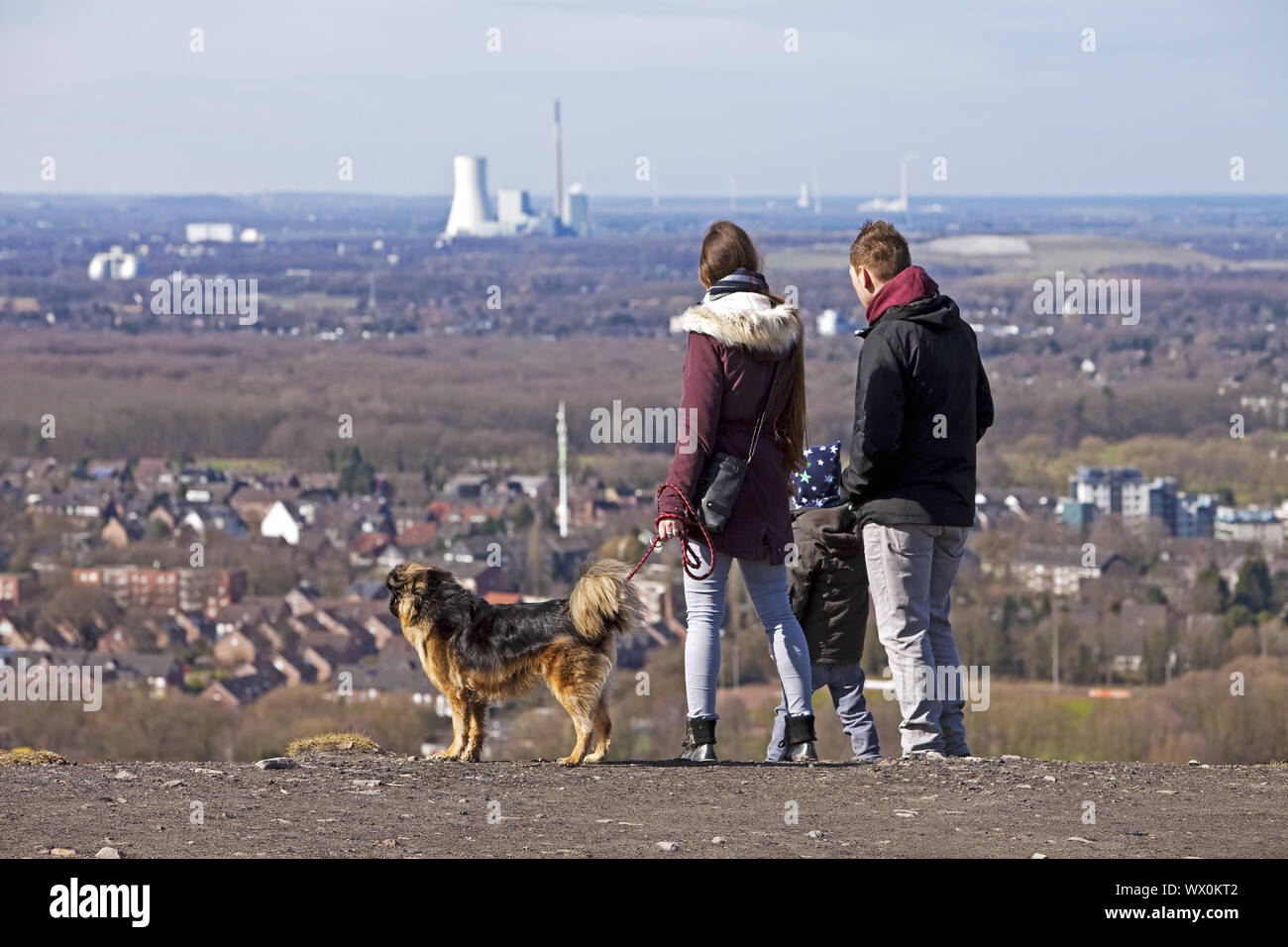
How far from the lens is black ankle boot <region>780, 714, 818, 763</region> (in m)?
6.91

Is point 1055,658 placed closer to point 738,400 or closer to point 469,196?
point 738,400

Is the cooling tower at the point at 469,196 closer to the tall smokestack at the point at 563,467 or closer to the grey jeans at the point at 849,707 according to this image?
the tall smokestack at the point at 563,467

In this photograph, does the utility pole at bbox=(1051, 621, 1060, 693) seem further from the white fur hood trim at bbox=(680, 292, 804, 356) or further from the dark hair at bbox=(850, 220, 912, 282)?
the white fur hood trim at bbox=(680, 292, 804, 356)

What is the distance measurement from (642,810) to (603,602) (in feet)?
2.81

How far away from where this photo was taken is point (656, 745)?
31344 mm

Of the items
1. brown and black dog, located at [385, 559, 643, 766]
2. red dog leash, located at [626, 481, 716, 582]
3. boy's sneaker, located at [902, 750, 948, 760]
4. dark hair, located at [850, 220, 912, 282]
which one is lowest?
boy's sneaker, located at [902, 750, 948, 760]

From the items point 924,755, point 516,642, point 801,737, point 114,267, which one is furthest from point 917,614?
point 114,267

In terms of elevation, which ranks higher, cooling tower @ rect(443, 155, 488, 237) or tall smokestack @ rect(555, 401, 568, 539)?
cooling tower @ rect(443, 155, 488, 237)

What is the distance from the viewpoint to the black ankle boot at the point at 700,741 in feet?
22.4

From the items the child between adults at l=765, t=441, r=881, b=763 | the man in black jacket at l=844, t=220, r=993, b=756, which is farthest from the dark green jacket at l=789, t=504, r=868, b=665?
the man in black jacket at l=844, t=220, r=993, b=756

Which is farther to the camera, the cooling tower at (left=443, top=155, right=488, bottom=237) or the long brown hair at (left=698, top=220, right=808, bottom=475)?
the cooling tower at (left=443, top=155, right=488, bottom=237)

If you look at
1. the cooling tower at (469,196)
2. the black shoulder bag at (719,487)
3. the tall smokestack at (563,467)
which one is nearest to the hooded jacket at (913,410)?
the black shoulder bag at (719,487)

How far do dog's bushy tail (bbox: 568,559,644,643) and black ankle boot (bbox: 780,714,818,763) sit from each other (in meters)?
0.74

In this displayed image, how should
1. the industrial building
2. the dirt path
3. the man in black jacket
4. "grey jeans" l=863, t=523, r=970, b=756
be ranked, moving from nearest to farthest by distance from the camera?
the dirt path < the man in black jacket < "grey jeans" l=863, t=523, r=970, b=756 < the industrial building
